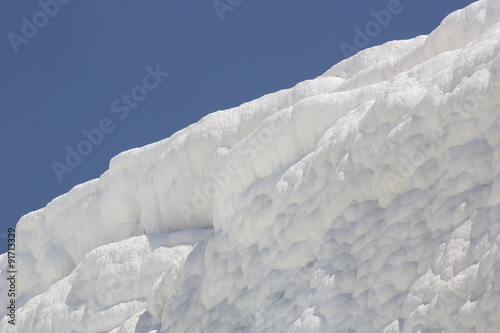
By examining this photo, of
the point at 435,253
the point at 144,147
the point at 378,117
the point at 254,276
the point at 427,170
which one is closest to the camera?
the point at 435,253

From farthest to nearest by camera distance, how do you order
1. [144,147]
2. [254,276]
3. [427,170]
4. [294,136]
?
1. [144,147]
2. [294,136]
3. [254,276]
4. [427,170]

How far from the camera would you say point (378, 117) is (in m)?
6.79

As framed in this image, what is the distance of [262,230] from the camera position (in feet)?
26.2

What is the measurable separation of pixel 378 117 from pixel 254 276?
226 cm

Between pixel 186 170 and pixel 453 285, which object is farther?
pixel 186 170

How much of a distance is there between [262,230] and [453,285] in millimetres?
3139

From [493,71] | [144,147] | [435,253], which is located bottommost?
[435,253]

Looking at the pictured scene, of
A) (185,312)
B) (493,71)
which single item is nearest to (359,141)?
(493,71)

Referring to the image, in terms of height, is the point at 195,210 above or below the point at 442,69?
above

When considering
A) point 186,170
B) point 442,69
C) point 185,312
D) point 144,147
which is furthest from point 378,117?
point 144,147

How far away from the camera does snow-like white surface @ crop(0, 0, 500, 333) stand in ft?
18.1

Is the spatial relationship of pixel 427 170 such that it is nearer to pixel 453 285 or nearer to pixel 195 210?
pixel 453 285

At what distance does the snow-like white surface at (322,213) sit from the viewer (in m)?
5.51

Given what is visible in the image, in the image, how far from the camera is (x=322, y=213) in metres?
7.08
